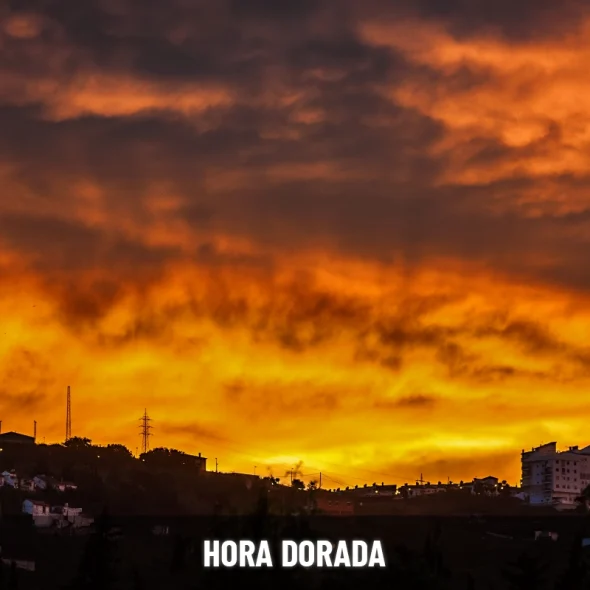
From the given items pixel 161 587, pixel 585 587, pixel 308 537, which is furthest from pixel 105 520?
pixel 585 587

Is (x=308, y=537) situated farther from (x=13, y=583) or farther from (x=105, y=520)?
(x=13, y=583)

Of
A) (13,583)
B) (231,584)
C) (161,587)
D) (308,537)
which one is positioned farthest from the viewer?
(161,587)

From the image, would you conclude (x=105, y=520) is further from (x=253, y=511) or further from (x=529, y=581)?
(x=529, y=581)

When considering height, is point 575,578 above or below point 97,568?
below

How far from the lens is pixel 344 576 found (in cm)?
14825

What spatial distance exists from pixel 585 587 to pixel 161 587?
5552 cm

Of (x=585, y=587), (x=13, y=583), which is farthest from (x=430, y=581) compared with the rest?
(x=13, y=583)

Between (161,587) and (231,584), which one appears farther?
(161,587)

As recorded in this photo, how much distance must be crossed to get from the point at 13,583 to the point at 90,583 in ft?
84.8

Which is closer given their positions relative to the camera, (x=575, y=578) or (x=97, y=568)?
(x=97, y=568)

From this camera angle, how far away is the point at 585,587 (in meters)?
157

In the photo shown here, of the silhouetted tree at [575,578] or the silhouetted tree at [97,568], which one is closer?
the silhouetted tree at [97,568]

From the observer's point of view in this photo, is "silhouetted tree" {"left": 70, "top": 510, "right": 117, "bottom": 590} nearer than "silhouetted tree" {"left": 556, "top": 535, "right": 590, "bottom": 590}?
Yes

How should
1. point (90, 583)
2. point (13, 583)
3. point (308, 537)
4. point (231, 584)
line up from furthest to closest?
point (13, 583) < point (308, 537) < point (90, 583) < point (231, 584)
